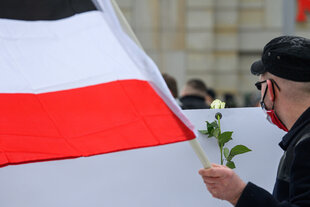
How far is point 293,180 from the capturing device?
6.82 feet

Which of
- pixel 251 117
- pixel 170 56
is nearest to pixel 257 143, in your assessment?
pixel 251 117

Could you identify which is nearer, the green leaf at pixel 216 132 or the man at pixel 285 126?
the man at pixel 285 126

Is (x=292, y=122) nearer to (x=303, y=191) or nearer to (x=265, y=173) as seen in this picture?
(x=303, y=191)

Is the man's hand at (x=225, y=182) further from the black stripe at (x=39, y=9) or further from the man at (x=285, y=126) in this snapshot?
the black stripe at (x=39, y=9)

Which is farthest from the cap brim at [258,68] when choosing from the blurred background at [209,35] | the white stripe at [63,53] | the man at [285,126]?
the blurred background at [209,35]

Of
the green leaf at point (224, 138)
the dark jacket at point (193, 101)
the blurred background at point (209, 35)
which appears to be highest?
the green leaf at point (224, 138)

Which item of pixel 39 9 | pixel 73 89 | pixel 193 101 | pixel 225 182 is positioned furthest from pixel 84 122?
pixel 193 101

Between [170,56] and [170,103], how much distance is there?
15.4 meters

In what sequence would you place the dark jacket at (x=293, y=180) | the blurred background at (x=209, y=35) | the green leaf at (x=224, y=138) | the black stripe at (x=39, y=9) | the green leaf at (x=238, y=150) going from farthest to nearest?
the blurred background at (x=209, y=35), the green leaf at (x=224, y=138), the green leaf at (x=238, y=150), the black stripe at (x=39, y=9), the dark jacket at (x=293, y=180)

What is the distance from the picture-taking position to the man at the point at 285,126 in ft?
6.81

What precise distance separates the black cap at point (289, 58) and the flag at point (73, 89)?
0.35m

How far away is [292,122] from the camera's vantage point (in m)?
2.28

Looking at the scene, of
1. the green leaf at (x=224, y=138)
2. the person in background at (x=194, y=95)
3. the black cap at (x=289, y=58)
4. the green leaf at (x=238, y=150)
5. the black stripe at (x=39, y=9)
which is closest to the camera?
the black cap at (x=289, y=58)

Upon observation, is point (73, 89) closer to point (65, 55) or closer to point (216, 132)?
point (65, 55)
